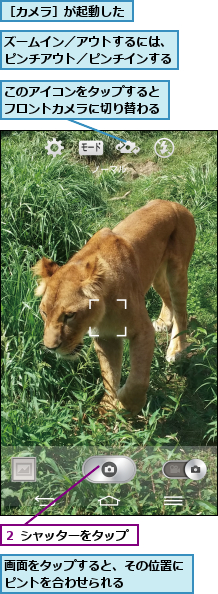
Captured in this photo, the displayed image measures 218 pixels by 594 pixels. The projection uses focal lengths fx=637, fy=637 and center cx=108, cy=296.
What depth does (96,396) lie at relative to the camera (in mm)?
3258

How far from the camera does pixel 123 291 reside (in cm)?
311

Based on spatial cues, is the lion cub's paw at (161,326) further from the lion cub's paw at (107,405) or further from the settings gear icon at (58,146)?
the settings gear icon at (58,146)

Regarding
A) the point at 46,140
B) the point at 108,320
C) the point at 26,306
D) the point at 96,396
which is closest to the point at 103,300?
the point at 108,320

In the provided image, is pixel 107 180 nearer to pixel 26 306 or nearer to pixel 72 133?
pixel 72 133

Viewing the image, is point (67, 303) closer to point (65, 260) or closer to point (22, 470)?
point (65, 260)

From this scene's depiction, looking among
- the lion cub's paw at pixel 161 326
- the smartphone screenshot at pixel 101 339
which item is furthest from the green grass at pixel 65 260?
the lion cub's paw at pixel 161 326

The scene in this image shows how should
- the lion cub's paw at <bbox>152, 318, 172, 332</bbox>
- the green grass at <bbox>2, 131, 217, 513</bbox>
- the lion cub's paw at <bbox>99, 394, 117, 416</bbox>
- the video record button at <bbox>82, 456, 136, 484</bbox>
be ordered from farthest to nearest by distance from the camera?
the lion cub's paw at <bbox>152, 318, 172, 332</bbox> < the lion cub's paw at <bbox>99, 394, 117, 416</bbox> < the green grass at <bbox>2, 131, 217, 513</bbox> < the video record button at <bbox>82, 456, 136, 484</bbox>

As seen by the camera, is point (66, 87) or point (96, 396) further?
point (96, 396)

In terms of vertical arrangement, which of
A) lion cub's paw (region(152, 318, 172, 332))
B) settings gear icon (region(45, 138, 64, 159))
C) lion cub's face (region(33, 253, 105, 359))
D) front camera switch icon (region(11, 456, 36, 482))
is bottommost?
front camera switch icon (region(11, 456, 36, 482))

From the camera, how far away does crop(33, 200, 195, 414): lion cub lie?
2.86 m

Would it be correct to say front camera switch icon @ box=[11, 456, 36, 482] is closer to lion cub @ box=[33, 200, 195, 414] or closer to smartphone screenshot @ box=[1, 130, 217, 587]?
smartphone screenshot @ box=[1, 130, 217, 587]

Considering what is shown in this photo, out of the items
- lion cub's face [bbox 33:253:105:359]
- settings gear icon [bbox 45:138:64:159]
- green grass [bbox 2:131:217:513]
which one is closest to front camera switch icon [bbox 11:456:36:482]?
green grass [bbox 2:131:217:513]

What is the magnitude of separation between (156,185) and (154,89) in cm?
A: 59

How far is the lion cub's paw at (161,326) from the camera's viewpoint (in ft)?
12.5
